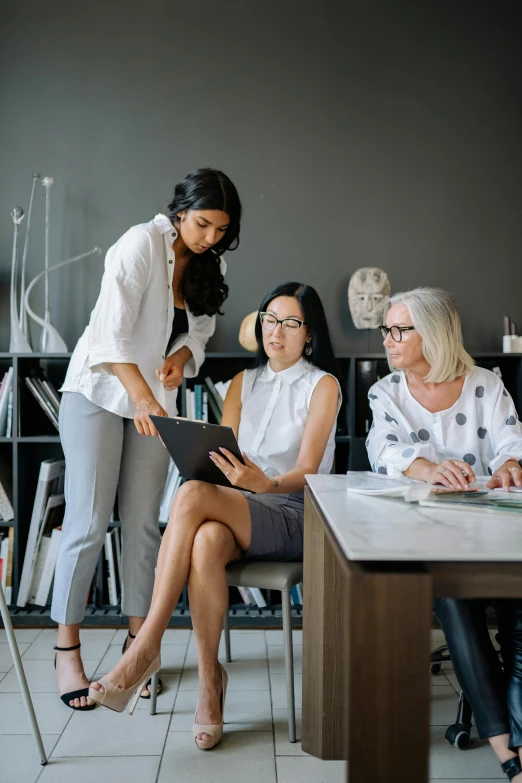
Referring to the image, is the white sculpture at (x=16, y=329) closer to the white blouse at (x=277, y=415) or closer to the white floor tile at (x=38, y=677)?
the white blouse at (x=277, y=415)

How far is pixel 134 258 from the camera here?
2.02m

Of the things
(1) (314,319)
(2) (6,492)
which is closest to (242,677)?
(1) (314,319)

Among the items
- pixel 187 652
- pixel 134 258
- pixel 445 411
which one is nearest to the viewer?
pixel 445 411

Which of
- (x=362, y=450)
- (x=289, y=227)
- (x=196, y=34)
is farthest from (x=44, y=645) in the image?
(x=196, y=34)

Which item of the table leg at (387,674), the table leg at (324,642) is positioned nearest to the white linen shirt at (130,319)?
the table leg at (324,642)

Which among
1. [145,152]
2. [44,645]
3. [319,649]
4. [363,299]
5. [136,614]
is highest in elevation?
[145,152]

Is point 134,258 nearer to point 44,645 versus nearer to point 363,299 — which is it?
point 363,299

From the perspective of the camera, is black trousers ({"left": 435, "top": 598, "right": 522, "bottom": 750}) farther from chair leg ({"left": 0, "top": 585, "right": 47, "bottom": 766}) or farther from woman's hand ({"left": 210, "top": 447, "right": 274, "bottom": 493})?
chair leg ({"left": 0, "top": 585, "right": 47, "bottom": 766})

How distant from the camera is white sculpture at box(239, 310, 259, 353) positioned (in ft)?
9.15

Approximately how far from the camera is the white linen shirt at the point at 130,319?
Answer: 6.54 ft

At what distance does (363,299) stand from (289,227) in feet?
1.65

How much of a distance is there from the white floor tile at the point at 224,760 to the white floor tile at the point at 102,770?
1.4 inches

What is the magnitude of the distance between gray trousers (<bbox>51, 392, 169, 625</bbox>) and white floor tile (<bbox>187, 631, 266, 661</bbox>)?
0.39 m

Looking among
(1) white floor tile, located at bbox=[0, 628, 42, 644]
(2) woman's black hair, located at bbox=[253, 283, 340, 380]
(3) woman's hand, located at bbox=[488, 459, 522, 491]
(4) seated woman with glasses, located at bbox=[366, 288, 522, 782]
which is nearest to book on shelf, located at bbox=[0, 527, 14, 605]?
(1) white floor tile, located at bbox=[0, 628, 42, 644]
